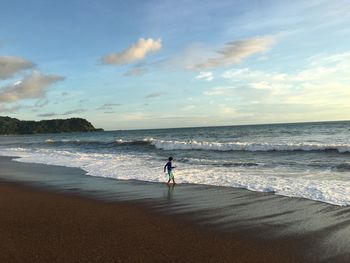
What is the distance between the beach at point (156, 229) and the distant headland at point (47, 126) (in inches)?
6952

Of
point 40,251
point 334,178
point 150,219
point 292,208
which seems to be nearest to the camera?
point 40,251

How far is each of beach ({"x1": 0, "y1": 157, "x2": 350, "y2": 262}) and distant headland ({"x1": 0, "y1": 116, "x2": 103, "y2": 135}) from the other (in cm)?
17659

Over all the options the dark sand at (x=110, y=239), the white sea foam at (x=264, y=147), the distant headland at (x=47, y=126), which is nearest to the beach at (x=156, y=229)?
the dark sand at (x=110, y=239)

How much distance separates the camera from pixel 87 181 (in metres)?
16.0

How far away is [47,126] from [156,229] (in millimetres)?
185289

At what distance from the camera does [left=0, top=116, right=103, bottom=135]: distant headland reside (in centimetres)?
18164

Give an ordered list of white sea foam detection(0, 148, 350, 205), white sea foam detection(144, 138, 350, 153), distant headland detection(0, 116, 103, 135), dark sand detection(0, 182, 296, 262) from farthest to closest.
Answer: distant headland detection(0, 116, 103, 135) → white sea foam detection(144, 138, 350, 153) → white sea foam detection(0, 148, 350, 205) → dark sand detection(0, 182, 296, 262)

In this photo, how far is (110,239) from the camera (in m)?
7.29

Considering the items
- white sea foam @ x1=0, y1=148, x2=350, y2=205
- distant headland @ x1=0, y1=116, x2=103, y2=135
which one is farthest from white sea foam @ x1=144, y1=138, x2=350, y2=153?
distant headland @ x1=0, y1=116, x2=103, y2=135

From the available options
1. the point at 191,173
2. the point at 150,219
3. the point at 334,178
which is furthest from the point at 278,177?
the point at 150,219

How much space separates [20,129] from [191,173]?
183116 mm

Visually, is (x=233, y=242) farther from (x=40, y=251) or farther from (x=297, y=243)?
(x=40, y=251)

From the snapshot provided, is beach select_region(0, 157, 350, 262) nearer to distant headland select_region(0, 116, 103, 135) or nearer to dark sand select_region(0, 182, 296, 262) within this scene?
dark sand select_region(0, 182, 296, 262)

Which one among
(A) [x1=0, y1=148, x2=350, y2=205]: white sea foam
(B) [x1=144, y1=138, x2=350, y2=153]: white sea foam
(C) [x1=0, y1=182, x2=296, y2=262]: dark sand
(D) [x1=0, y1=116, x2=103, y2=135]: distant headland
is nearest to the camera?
(C) [x1=0, y1=182, x2=296, y2=262]: dark sand
